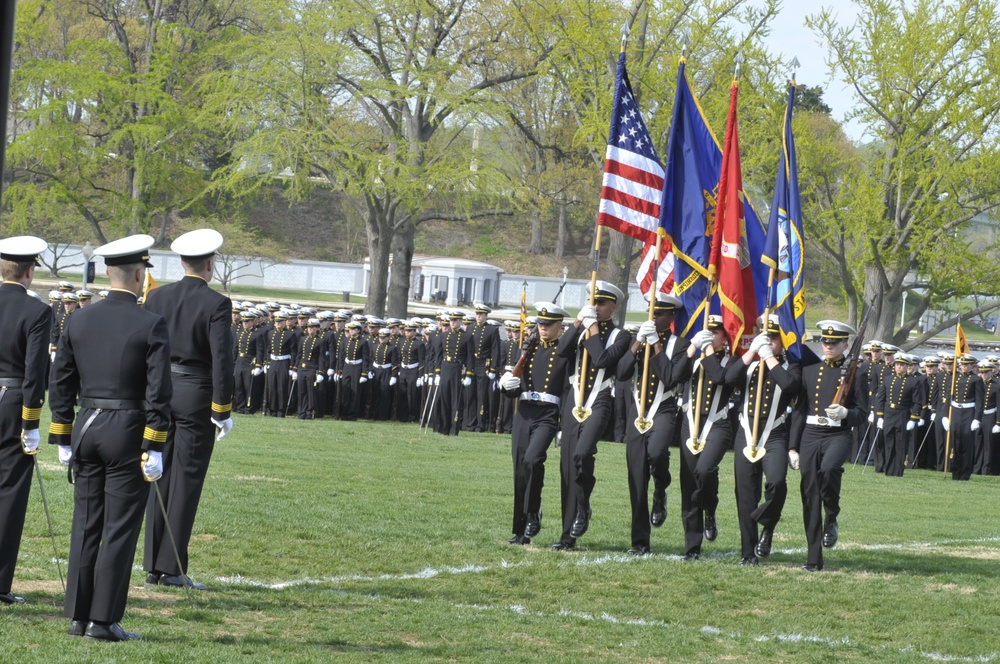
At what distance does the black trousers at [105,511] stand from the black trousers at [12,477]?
2.58ft

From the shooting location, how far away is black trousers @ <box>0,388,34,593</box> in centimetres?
780

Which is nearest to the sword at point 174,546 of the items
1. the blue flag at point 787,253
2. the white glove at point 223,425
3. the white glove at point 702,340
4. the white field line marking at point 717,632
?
the white glove at point 223,425

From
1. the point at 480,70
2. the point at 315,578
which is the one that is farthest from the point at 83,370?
the point at 480,70

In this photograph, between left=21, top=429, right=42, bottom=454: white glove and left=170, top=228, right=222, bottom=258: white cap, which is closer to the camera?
left=21, top=429, right=42, bottom=454: white glove

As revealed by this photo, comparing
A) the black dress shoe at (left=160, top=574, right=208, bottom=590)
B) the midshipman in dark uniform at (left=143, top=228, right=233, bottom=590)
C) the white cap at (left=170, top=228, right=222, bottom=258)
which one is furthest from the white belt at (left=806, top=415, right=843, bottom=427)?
the white cap at (left=170, top=228, right=222, bottom=258)

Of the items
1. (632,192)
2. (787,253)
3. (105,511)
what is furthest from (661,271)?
(105,511)

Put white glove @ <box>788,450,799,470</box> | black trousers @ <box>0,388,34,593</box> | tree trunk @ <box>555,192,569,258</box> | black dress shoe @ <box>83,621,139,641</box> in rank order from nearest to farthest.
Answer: black dress shoe @ <box>83,621,139,641</box>, black trousers @ <box>0,388,34,593</box>, white glove @ <box>788,450,799,470</box>, tree trunk @ <box>555,192,569,258</box>

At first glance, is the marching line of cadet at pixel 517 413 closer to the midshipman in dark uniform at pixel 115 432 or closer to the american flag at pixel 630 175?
the midshipman in dark uniform at pixel 115 432

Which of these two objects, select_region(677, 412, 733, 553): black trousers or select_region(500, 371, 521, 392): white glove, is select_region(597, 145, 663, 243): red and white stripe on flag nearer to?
select_region(500, 371, 521, 392): white glove

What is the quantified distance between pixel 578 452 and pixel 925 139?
20.4 metres

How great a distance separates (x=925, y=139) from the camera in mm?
29141

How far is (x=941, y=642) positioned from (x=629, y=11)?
23.1 metres

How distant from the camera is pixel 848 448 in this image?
11352 millimetres

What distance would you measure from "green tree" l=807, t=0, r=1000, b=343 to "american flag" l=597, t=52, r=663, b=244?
17586 mm
